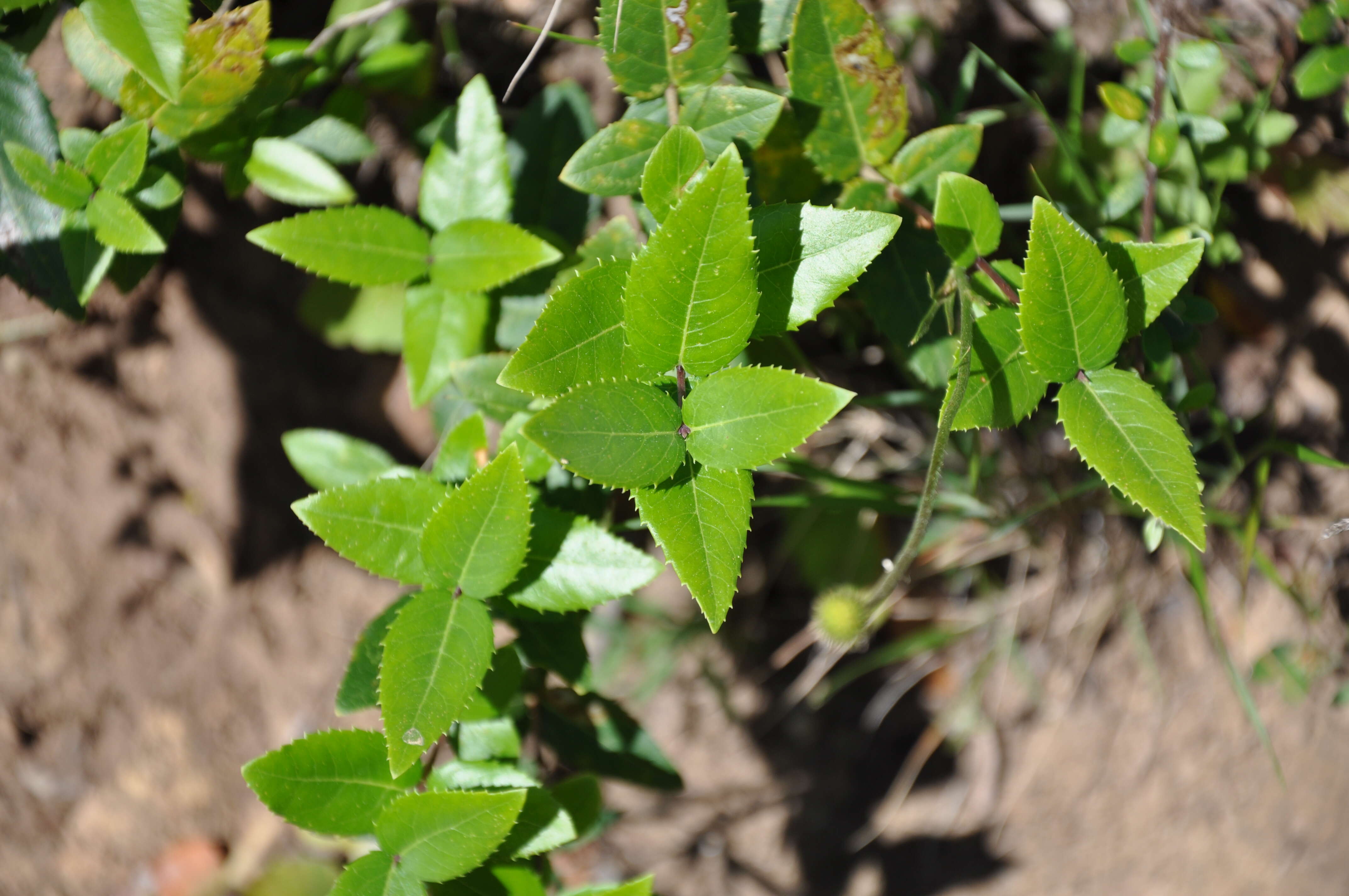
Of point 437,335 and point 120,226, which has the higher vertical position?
point 120,226

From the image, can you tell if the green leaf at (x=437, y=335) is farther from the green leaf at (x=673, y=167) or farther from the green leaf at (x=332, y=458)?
the green leaf at (x=673, y=167)

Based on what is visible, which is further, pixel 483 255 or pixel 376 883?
pixel 483 255

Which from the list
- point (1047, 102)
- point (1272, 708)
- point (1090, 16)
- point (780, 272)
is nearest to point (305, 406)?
point (780, 272)

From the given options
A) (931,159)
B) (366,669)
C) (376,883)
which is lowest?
(376,883)

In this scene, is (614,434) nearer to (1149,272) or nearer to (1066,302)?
(1066,302)

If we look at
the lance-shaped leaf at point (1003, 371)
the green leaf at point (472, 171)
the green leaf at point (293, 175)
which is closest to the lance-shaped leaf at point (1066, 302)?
the lance-shaped leaf at point (1003, 371)

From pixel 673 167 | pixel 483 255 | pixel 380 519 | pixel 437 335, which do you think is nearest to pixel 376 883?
pixel 380 519

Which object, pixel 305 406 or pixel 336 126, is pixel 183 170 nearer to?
pixel 336 126
